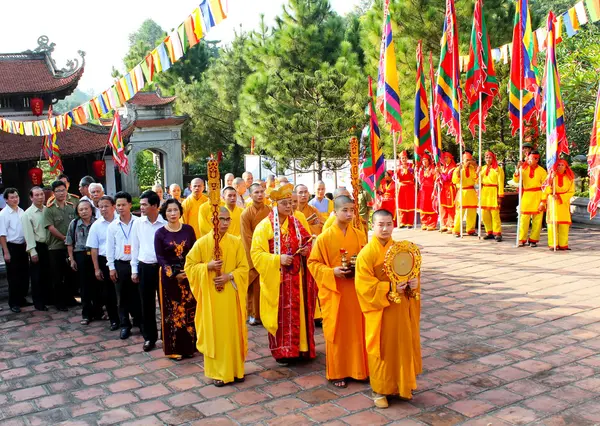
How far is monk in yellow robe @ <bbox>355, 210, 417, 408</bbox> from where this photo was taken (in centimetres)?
504

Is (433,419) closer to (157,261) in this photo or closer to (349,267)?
(349,267)

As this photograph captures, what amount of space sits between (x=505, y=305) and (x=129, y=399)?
4621mm

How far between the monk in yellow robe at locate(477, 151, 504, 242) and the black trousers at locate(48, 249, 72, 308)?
301 inches

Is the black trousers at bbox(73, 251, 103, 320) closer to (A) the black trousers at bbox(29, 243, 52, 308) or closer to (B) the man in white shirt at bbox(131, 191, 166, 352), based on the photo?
(A) the black trousers at bbox(29, 243, 52, 308)

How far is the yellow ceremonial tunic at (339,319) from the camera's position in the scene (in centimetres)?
560

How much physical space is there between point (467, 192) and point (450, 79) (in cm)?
222

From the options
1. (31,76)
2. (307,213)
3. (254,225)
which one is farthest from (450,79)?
(31,76)

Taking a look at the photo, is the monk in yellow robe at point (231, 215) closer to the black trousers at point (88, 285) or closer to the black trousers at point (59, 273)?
the black trousers at point (88, 285)

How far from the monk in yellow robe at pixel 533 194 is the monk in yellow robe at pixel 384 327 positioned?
23.5 ft

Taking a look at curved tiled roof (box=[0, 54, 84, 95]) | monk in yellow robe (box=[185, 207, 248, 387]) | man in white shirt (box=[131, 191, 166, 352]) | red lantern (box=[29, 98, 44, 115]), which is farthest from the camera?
red lantern (box=[29, 98, 44, 115])

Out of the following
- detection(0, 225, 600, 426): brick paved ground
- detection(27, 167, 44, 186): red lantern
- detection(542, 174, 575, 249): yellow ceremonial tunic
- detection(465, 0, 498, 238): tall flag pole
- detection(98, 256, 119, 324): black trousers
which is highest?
detection(465, 0, 498, 238): tall flag pole

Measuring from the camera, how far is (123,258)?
7.16m

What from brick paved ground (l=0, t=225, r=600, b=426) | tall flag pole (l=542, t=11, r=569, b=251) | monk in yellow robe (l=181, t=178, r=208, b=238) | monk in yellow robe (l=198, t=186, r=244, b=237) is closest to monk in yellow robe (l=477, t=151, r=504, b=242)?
tall flag pole (l=542, t=11, r=569, b=251)

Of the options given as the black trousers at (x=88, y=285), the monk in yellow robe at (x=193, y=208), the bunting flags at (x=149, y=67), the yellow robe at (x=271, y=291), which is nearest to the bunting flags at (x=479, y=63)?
the monk in yellow robe at (x=193, y=208)
